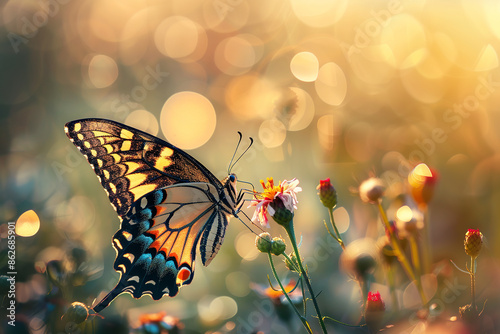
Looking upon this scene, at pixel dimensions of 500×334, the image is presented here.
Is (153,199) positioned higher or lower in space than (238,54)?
lower

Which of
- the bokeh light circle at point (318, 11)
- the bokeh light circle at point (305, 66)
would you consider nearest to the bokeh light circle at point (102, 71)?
the bokeh light circle at point (305, 66)

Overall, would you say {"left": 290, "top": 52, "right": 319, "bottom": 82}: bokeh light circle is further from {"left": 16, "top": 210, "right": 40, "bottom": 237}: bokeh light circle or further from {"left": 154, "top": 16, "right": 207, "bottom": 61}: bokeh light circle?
{"left": 16, "top": 210, "right": 40, "bottom": 237}: bokeh light circle

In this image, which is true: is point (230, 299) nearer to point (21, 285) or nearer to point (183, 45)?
point (21, 285)

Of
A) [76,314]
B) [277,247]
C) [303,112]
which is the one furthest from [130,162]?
[303,112]

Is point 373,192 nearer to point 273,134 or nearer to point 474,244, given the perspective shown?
point 474,244

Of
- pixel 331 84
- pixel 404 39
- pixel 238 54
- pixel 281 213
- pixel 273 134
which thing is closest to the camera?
pixel 281 213

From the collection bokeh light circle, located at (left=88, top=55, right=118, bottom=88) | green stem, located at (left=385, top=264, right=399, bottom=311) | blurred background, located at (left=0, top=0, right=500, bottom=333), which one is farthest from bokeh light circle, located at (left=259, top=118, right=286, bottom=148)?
bokeh light circle, located at (left=88, top=55, right=118, bottom=88)

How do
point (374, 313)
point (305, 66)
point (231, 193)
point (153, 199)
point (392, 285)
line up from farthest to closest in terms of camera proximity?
point (305, 66) < point (231, 193) < point (153, 199) < point (392, 285) < point (374, 313)
